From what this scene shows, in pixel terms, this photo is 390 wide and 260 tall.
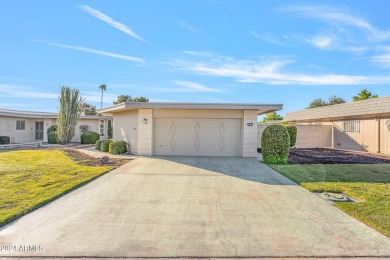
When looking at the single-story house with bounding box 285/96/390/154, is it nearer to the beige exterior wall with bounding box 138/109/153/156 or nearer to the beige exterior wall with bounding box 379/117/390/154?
the beige exterior wall with bounding box 379/117/390/154

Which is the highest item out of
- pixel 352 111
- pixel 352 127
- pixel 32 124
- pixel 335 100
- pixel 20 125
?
pixel 335 100

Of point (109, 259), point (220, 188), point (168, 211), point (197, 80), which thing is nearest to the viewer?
point (109, 259)

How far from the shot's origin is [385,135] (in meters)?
16.7

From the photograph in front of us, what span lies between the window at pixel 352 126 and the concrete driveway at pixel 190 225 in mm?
15922

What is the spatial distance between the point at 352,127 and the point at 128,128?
708 inches

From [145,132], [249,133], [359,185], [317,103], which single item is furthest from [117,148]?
[317,103]

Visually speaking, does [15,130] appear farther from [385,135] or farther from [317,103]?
[317,103]

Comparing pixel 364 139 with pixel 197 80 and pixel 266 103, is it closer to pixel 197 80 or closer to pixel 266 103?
pixel 266 103

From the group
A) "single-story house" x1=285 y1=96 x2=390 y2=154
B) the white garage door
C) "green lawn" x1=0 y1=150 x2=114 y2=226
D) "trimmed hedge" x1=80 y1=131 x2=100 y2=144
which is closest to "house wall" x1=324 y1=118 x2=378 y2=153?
"single-story house" x1=285 y1=96 x2=390 y2=154

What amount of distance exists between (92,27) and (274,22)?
10051 mm

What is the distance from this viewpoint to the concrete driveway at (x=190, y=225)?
3.55 m

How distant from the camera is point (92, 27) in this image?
42.7 ft

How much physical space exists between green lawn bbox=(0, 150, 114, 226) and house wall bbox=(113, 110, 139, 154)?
4804 millimetres

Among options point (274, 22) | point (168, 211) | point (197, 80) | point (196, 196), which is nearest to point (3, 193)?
point (168, 211)
